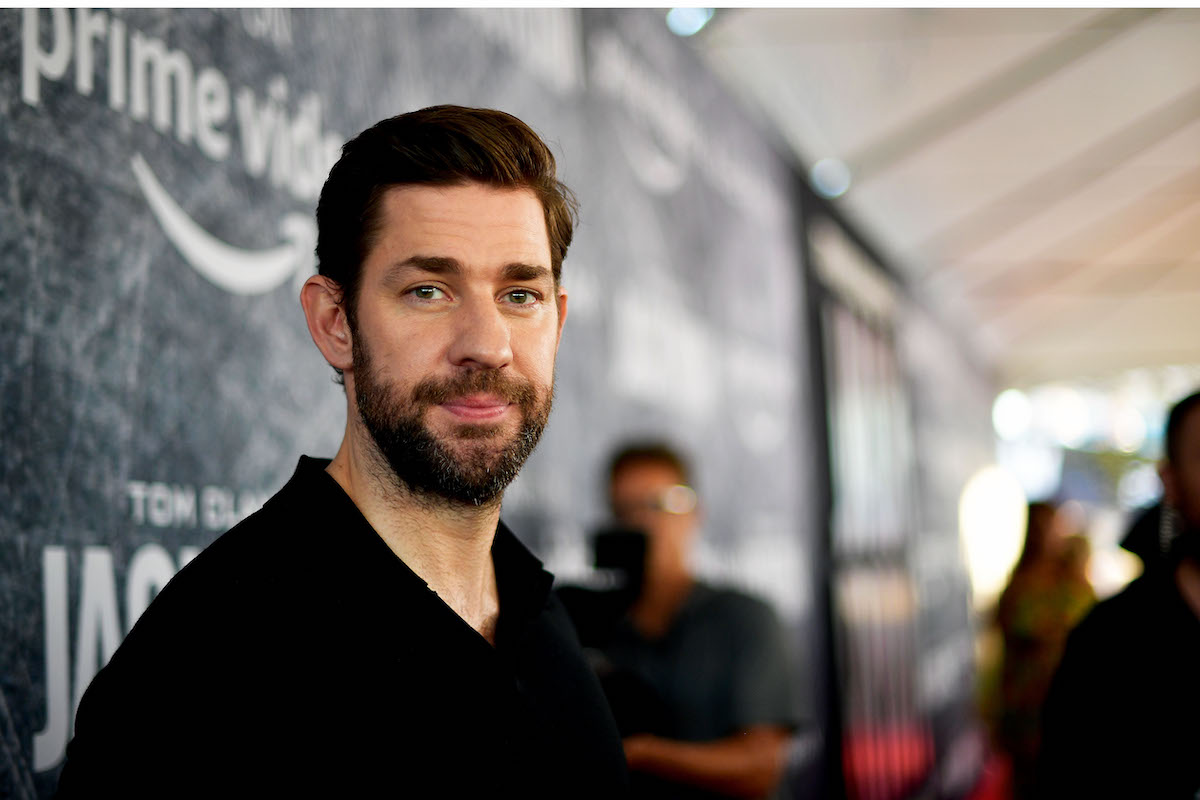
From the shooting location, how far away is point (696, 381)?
3.56 meters

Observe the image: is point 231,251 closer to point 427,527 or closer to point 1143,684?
point 427,527

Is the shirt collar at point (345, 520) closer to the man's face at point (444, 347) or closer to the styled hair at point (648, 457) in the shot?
the man's face at point (444, 347)

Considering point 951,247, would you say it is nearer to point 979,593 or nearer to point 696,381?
point 696,381

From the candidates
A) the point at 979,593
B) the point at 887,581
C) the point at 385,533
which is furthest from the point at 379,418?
the point at 979,593

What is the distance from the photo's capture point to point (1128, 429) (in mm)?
13023

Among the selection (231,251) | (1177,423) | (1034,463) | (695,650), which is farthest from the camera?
(1034,463)

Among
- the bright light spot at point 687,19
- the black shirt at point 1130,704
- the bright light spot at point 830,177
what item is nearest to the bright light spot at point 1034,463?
the bright light spot at point 830,177

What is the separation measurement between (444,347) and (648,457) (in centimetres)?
156

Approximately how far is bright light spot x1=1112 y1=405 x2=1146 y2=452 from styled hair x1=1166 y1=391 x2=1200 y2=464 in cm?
1146

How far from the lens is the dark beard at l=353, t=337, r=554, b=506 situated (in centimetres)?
110

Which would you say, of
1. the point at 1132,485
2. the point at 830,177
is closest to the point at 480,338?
the point at 830,177

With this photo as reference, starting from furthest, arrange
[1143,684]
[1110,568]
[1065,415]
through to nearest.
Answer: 1. [1065,415]
2. [1110,568]
3. [1143,684]

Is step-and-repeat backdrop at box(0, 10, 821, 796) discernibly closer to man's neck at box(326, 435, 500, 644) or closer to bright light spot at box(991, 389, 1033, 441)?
man's neck at box(326, 435, 500, 644)

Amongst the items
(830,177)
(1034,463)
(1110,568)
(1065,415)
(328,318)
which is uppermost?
(830,177)
